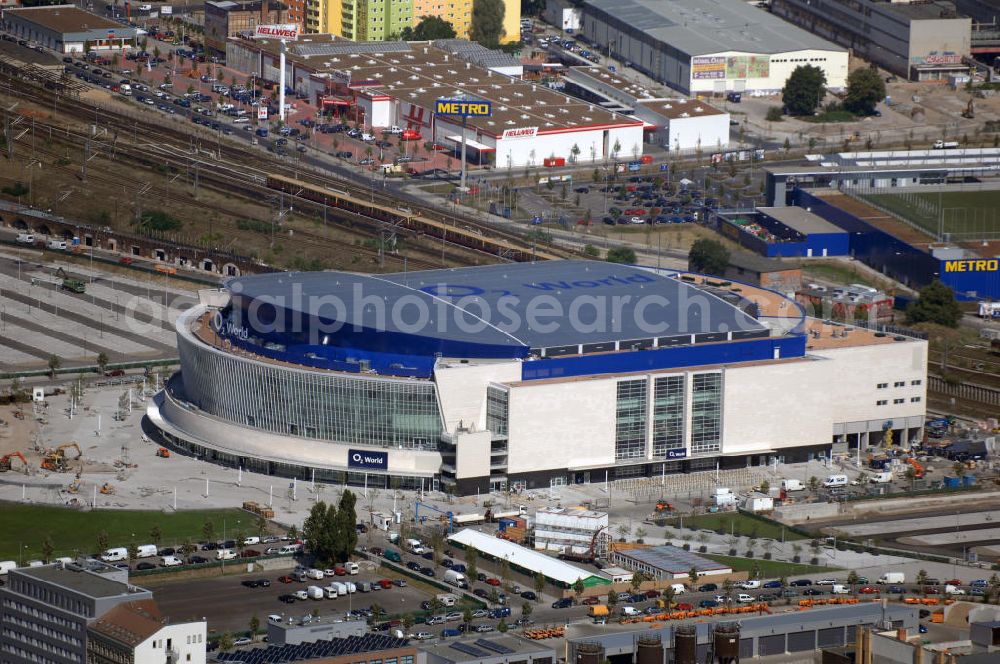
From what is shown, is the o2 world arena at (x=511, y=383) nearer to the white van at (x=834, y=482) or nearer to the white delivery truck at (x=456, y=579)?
the white van at (x=834, y=482)

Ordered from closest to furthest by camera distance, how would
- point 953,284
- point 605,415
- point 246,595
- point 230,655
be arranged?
point 230,655 < point 246,595 < point 605,415 < point 953,284

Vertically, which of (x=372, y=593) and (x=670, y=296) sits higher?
(x=670, y=296)

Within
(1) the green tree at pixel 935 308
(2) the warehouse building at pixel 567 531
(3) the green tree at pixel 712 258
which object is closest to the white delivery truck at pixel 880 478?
(2) the warehouse building at pixel 567 531

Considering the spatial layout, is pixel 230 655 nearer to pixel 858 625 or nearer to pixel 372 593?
pixel 372 593

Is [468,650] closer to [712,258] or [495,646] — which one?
[495,646]

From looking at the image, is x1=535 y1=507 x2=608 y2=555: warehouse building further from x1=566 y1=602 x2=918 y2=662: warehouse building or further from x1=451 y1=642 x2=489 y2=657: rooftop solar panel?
x1=451 y1=642 x2=489 y2=657: rooftop solar panel

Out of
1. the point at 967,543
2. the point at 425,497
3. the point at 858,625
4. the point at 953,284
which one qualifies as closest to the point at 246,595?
the point at 425,497
